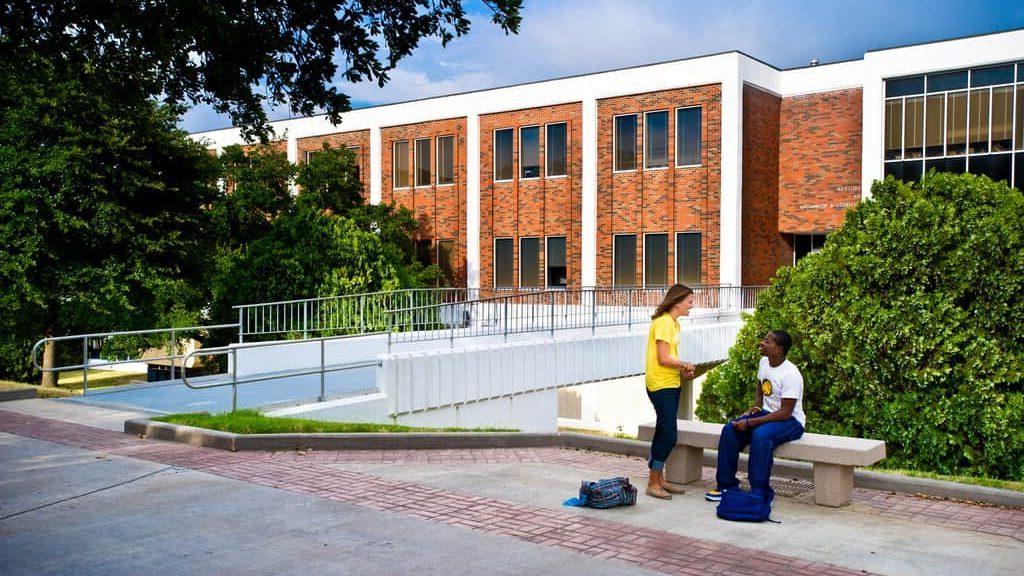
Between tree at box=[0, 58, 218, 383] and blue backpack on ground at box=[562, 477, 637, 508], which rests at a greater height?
tree at box=[0, 58, 218, 383]

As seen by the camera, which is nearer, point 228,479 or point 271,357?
point 228,479

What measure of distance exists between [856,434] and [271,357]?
38.6 ft

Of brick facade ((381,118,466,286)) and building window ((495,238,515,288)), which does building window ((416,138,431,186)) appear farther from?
building window ((495,238,515,288))

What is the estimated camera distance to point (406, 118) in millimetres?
37969

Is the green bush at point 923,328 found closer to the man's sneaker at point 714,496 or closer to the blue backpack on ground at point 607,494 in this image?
the man's sneaker at point 714,496

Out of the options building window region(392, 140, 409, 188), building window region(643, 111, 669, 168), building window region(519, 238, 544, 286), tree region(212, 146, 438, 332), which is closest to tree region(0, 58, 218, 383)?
tree region(212, 146, 438, 332)

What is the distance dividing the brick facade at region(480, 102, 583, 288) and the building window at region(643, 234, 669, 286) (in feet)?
8.46

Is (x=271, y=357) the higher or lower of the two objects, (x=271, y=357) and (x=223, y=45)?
the lower

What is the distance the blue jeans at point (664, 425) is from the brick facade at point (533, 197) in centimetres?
2515

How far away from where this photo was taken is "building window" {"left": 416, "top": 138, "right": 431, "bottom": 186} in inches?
1484

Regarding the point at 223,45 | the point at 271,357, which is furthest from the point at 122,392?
the point at 223,45

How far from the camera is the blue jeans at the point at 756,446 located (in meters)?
7.64

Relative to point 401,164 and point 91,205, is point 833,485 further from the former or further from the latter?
point 401,164

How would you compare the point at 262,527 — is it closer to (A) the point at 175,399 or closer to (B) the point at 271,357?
(A) the point at 175,399
